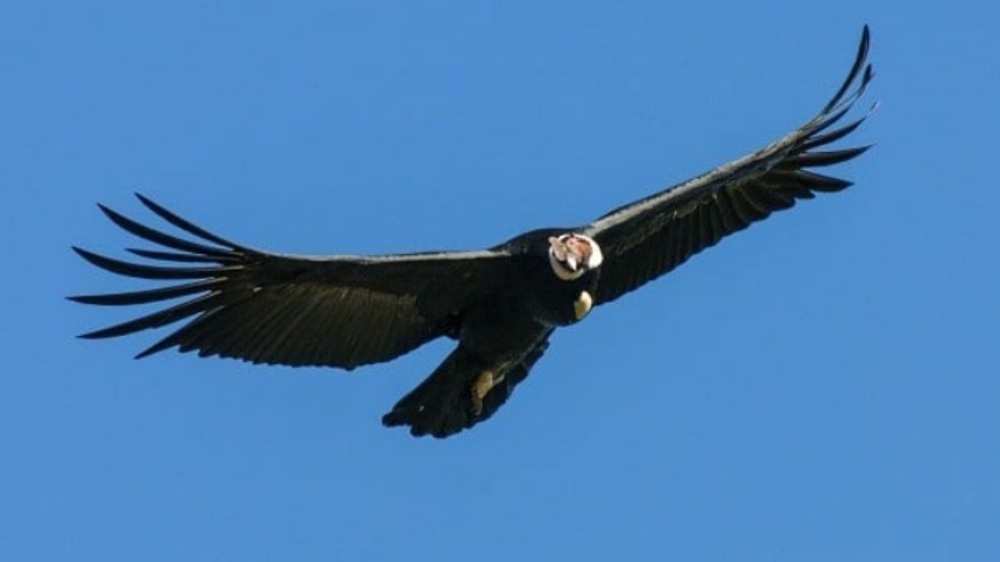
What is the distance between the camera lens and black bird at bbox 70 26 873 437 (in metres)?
17.7

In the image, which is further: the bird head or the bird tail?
the bird tail

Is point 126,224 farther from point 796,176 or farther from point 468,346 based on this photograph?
point 796,176

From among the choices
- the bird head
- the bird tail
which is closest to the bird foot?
the bird tail

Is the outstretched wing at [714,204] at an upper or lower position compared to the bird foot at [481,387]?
upper

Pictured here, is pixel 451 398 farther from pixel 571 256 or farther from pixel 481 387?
pixel 571 256

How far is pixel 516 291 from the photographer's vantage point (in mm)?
18281

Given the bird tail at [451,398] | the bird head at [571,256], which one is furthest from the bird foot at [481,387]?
the bird head at [571,256]

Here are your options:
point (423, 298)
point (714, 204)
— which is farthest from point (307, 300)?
point (714, 204)

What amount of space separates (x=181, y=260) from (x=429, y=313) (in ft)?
6.60

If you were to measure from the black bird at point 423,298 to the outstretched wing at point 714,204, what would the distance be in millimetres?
23

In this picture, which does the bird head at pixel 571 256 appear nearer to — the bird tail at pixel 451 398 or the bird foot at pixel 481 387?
the bird tail at pixel 451 398

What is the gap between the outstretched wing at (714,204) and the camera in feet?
61.2

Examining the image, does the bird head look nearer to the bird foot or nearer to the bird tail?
the bird tail

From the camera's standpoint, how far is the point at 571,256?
17.8 meters
